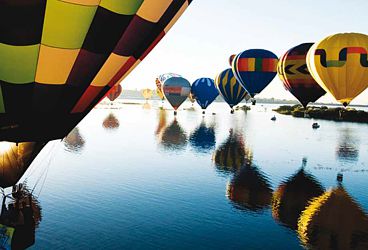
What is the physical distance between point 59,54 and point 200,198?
67.0 ft

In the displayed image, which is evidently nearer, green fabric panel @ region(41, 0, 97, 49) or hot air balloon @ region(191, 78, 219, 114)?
green fabric panel @ region(41, 0, 97, 49)

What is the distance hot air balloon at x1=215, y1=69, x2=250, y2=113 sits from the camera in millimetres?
94250

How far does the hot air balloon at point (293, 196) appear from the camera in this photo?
81.0ft

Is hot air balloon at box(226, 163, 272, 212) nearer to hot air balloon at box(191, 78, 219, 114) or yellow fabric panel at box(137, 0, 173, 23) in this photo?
yellow fabric panel at box(137, 0, 173, 23)

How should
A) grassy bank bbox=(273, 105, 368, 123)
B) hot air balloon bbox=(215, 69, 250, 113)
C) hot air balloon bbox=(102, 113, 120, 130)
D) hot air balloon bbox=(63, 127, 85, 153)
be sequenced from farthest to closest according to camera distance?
1. grassy bank bbox=(273, 105, 368, 123)
2. hot air balloon bbox=(215, 69, 250, 113)
3. hot air balloon bbox=(102, 113, 120, 130)
4. hot air balloon bbox=(63, 127, 85, 153)

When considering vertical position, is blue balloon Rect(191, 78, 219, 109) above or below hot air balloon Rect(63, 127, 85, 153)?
above

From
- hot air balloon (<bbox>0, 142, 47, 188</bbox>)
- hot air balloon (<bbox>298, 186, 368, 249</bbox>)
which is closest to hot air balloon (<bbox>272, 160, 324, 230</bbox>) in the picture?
hot air balloon (<bbox>298, 186, 368, 249</bbox>)

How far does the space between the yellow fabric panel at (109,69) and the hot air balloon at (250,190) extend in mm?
16958

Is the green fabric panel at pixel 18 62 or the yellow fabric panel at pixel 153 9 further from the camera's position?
the yellow fabric panel at pixel 153 9

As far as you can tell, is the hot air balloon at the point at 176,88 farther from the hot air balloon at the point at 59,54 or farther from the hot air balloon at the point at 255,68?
the hot air balloon at the point at 59,54

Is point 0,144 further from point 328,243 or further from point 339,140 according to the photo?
point 339,140

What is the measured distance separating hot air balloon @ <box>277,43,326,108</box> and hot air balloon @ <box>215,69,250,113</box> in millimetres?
29264

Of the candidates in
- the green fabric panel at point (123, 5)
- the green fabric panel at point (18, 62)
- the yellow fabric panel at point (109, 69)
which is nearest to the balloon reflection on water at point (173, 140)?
the yellow fabric panel at point (109, 69)

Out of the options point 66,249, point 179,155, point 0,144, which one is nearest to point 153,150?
point 179,155
